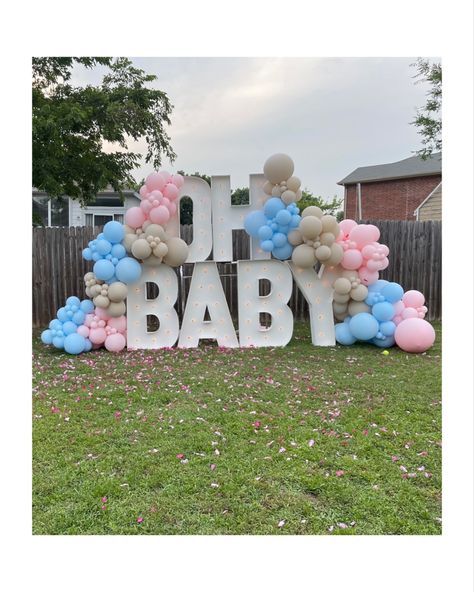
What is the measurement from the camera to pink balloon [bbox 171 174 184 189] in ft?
20.0

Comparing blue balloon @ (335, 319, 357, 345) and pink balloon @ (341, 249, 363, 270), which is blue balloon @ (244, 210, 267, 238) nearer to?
pink balloon @ (341, 249, 363, 270)

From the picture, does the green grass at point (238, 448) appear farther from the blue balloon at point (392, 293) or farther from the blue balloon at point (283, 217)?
the blue balloon at point (283, 217)

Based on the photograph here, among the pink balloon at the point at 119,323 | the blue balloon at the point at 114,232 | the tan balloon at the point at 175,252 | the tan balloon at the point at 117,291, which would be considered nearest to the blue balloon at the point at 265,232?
the tan balloon at the point at 175,252

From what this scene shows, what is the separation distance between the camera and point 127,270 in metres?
5.93

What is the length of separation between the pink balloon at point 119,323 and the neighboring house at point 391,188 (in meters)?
18.0

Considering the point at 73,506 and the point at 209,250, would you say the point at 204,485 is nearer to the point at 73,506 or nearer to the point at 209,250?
the point at 73,506

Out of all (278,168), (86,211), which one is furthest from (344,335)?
(86,211)

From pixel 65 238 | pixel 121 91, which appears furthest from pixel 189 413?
pixel 121 91

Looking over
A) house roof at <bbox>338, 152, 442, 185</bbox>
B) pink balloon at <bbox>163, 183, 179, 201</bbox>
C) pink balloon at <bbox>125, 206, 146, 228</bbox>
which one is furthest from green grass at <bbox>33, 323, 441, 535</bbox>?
house roof at <bbox>338, 152, 442, 185</bbox>

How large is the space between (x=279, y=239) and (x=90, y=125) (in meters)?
6.20

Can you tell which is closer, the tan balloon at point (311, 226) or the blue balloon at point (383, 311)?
the tan balloon at point (311, 226)

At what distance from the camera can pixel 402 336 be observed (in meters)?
5.88

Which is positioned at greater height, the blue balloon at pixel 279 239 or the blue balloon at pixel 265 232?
the blue balloon at pixel 265 232

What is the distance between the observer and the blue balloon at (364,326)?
6.01 meters
